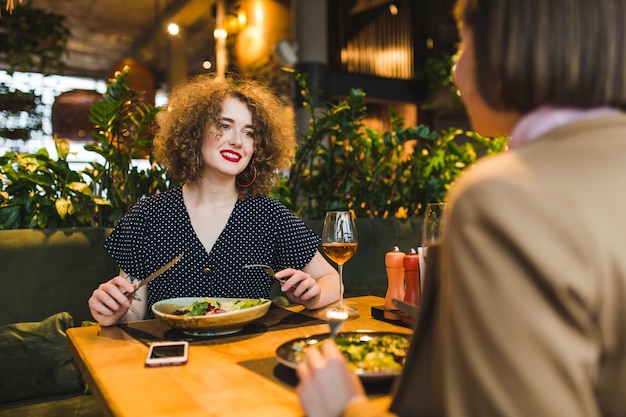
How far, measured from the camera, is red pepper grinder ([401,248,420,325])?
58.4 inches

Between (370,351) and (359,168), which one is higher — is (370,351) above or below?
below

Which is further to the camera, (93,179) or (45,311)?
(93,179)

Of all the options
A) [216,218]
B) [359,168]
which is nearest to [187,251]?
[216,218]

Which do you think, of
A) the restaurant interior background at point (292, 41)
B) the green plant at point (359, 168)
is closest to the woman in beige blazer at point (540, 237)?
the green plant at point (359, 168)

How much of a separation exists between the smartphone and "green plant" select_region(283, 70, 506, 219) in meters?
1.87

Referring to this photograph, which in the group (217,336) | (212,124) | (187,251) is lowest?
(217,336)

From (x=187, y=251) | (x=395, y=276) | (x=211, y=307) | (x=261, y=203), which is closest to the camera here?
(x=211, y=307)

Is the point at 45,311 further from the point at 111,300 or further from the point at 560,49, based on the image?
the point at 560,49

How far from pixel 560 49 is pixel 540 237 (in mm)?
219

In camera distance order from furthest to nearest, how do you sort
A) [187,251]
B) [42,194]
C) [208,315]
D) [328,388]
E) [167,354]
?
[42,194] → [187,251] → [208,315] → [167,354] → [328,388]

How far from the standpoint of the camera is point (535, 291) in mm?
559

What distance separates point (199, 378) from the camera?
1048 mm

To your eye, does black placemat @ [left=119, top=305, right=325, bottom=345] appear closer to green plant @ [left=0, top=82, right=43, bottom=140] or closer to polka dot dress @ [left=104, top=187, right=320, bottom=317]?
polka dot dress @ [left=104, top=187, right=320, bottom=317]

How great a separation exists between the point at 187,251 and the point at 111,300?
0.49 meters
